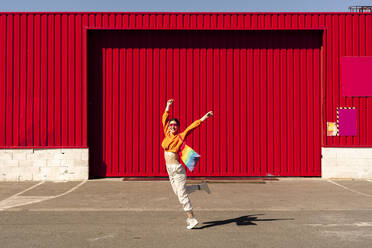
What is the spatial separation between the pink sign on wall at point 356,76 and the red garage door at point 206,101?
2.76ft

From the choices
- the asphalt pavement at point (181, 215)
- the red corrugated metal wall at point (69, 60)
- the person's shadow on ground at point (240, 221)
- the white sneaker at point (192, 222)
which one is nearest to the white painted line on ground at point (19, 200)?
the asphalt pavement at point (181, 215)

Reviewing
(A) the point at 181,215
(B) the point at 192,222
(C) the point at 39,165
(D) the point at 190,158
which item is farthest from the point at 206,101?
(B) the point at 192,222

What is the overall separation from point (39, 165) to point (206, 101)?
19.3 feet

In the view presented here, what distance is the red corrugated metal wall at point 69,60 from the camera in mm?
12883

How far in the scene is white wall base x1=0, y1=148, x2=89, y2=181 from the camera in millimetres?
12680

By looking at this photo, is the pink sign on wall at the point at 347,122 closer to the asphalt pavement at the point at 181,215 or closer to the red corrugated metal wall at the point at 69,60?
the red corrugated metal wall at the point at 69,60

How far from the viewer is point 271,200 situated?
9.39 meters

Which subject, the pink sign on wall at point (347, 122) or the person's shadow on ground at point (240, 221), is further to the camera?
the pink sign on wall at point (347, 122)

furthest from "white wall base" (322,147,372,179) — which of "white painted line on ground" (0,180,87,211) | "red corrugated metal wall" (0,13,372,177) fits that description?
"white painted line on ground" (0,180,87,211)

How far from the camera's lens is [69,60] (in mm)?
13031

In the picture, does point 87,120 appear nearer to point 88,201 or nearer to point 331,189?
point 88,201

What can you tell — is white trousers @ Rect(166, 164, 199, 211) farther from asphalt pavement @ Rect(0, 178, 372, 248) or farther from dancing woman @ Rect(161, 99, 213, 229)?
asphalt pavement @ Rect(0, 178, 372, 248)

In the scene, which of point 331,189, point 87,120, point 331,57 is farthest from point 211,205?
point 331,57

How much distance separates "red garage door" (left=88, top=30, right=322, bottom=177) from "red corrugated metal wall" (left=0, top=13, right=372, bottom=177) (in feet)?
1.17
